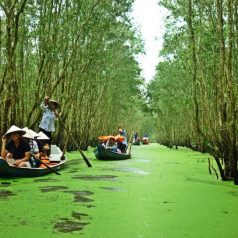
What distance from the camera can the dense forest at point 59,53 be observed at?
33.7 ft

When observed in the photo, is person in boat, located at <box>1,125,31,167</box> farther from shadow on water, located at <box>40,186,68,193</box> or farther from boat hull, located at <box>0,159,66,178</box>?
shadow on water, located at <box>40,186,68,193</box>

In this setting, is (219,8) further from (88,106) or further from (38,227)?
(88,106)

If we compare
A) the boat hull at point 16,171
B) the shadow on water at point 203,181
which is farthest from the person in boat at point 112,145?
the boat hull at point 16,171

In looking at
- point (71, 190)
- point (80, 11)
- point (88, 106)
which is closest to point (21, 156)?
point (71, 190)

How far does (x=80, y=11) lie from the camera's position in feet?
45.0

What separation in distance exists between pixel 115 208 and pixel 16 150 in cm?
331

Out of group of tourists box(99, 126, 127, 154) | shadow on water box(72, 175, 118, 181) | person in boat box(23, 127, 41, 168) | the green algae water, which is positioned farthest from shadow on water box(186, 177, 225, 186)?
group of tourists box(99, 126, 127, 154)

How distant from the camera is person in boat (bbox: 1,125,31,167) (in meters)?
7.86

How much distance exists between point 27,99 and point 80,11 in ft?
12.8

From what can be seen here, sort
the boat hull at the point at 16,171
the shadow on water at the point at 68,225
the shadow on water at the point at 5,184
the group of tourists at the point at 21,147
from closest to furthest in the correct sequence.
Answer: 1. the shadow on water at the point at 68,225
2. the shadow on water at the point at 5,184
3. the boat hull at the point at 16,171
4. the group of tourists at the point at 21,147

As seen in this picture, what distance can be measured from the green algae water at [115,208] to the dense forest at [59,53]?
11.8 ft

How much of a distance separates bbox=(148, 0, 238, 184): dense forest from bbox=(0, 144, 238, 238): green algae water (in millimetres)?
959

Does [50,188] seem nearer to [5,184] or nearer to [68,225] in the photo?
[5,184]

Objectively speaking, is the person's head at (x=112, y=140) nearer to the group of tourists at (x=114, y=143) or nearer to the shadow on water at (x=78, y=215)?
the group of tourists at (x=114, y=143)
